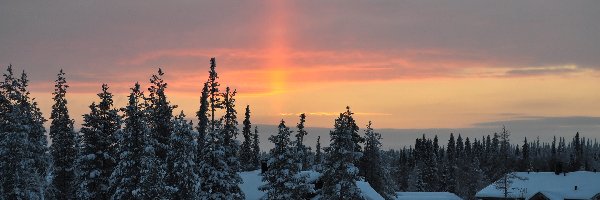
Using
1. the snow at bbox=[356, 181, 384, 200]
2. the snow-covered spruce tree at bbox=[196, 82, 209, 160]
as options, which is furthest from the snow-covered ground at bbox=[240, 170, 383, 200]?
the snow-covered spruce tree at bbox=[196, 82, 209, 160]

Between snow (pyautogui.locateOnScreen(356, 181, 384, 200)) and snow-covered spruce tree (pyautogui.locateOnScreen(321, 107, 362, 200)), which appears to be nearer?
snow-covered spruce tree (pyautogui.locateOnScreen(321, 107, 362, 200))

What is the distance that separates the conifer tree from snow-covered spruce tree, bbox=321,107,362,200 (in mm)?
15158

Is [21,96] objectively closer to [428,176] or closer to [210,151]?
[210,151]

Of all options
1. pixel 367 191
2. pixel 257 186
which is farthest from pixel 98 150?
pixel 367 191

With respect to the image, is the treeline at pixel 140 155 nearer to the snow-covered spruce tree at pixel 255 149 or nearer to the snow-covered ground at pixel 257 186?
the snow-covered ground at pixel 257 186

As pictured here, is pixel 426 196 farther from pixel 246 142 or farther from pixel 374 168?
pixel 246 142

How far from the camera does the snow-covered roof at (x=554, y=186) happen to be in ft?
265

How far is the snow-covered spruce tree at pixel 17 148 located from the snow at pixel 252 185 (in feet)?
63.0

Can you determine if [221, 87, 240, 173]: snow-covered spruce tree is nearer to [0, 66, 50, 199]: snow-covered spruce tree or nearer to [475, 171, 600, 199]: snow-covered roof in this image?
[0, 66, 50, 199]: snow-covered spruce tree

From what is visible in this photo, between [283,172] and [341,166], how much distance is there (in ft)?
15.2

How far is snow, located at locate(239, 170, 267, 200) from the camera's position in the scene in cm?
5952

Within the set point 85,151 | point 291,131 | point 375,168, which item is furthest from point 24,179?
point 375,168

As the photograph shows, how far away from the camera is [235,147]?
48812 millimetres

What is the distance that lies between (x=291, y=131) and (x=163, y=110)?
1113cm
